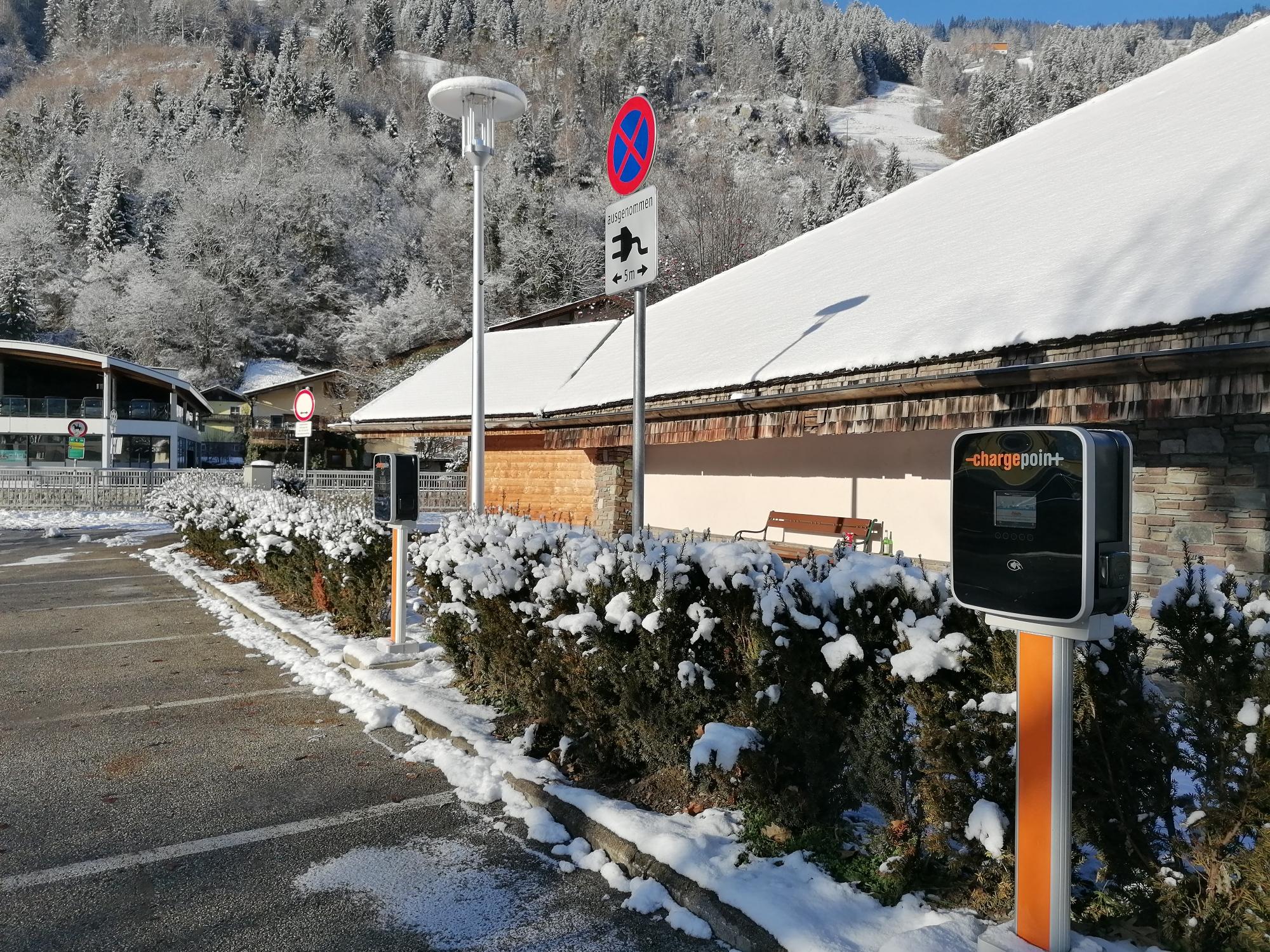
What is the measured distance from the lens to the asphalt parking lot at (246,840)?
116 inches

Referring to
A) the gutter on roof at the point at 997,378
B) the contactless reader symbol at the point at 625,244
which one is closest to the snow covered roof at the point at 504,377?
the gutter on roof at the point at 997,378

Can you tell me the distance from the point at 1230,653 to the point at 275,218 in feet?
242

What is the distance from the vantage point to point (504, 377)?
17625 millimetres

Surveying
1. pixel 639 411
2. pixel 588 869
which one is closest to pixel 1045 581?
pixel 588 869

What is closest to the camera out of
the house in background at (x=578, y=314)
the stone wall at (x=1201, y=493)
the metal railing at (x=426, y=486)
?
the stone wall at (x=1201, y=493)

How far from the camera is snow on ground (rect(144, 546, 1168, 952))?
276 cm

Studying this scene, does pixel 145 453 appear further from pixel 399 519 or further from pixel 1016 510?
pixel 1016 510

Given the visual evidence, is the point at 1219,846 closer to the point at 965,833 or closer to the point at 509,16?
the point at 965,833

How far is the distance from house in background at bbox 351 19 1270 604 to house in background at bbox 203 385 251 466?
40463 mm

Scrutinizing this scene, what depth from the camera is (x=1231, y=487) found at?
21.1ft

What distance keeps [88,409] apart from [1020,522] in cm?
4711

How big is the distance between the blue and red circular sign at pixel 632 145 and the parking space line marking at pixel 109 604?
8213 millimetres

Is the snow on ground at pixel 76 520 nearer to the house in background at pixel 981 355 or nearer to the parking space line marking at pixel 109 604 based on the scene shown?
the house in background at pixel 981 355

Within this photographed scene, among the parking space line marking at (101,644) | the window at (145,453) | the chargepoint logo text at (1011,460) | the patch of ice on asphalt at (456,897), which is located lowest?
the parking space line marking at (101,644)
